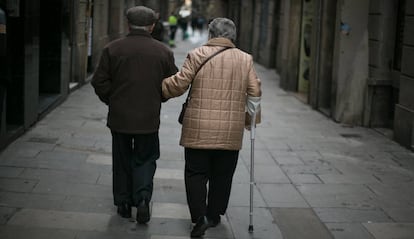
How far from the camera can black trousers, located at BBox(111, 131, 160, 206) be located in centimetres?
590

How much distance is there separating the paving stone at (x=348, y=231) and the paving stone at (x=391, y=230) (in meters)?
0.06

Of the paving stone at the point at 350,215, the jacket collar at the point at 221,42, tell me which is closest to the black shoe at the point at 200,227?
the paving stone at the point at 350,215

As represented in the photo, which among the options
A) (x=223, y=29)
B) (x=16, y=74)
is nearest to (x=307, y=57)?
(x=16, y=74)

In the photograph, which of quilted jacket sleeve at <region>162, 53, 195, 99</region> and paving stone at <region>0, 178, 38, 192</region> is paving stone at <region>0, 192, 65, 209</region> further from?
quilted jacket sleeve at <region>162, 53, 195, 99</region>

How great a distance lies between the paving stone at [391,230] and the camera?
5.96 m

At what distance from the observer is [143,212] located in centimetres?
589

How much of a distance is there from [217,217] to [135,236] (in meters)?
0.75

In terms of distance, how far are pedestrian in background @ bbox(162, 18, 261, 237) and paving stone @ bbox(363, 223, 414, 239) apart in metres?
1.41

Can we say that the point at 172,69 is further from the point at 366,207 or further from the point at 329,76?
the point at 329,76

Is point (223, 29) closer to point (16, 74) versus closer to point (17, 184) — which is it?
point (17, 184)

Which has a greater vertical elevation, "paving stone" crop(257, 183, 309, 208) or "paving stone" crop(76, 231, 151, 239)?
"paving stone" crop(76, 231, 151, 239)

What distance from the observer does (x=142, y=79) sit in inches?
224

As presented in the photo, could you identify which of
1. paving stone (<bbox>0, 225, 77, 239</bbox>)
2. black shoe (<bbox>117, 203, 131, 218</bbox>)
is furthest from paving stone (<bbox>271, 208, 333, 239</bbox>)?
paving stone (<bbox>0, 225, 77, 239</bbox>)

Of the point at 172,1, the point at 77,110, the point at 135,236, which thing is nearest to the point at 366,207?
the point at 135,236
